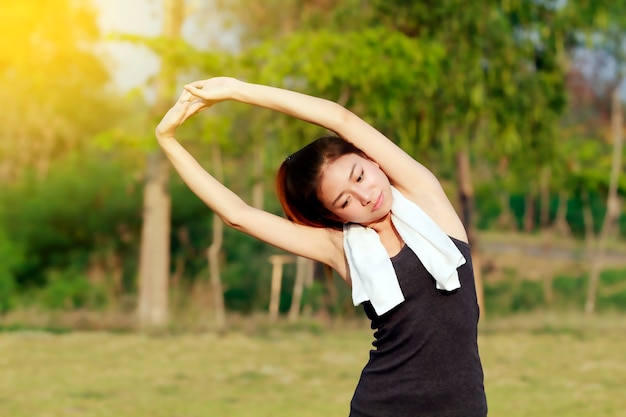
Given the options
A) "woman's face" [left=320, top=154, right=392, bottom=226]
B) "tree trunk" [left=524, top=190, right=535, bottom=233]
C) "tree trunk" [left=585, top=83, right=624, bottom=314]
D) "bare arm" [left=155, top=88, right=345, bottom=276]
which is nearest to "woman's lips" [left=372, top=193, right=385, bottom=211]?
"woman's face" [left=320, top=154, right=392, bottom=226]

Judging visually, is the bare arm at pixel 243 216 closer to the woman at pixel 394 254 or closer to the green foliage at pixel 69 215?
the woman at pixel 394 254

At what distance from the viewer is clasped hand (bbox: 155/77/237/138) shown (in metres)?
2.43

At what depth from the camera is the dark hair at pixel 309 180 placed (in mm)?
2432

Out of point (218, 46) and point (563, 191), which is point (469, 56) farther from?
point (563, 191)

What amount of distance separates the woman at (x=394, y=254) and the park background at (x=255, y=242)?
397 centimetres

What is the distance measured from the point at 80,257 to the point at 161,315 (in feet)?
10.2

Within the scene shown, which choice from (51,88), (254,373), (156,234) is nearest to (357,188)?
(254,373)

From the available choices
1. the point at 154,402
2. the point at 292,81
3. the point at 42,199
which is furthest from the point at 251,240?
the point at 154,402

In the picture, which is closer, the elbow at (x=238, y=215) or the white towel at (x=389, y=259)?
the white towel at (x=389, y=259)

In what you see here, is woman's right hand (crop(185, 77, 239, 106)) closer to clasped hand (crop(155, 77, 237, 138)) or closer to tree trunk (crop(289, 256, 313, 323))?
clasped hand (crop(155, 77, 237, 138))

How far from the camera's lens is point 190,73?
39.3 ft

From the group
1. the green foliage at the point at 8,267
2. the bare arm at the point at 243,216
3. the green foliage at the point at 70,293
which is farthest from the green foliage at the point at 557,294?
the bare arm at the point at 243,216

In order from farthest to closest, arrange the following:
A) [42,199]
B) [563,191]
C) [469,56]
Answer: [563,191]
[42,199]
[469,56]

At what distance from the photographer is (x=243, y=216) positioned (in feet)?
8.70
